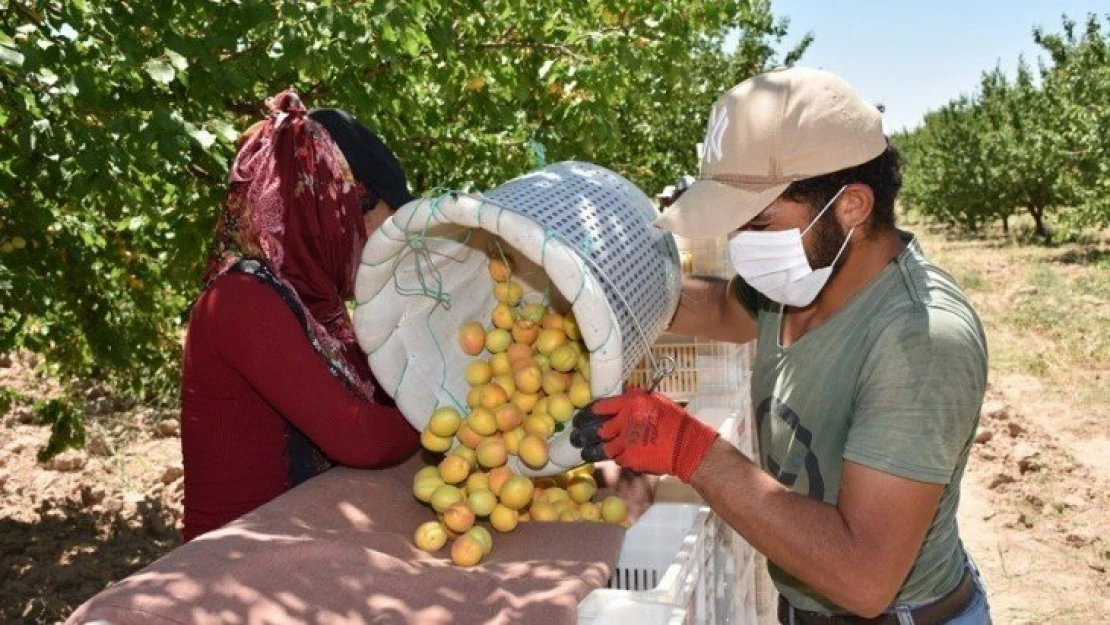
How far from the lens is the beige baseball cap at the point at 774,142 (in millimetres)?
1889

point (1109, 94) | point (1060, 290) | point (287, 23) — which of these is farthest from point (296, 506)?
point (1109, 94)

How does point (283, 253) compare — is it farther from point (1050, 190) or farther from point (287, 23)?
point (1050, 190)

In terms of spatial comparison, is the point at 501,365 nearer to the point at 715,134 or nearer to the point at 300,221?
the point at 300,221

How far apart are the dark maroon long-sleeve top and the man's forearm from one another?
76 centimetres

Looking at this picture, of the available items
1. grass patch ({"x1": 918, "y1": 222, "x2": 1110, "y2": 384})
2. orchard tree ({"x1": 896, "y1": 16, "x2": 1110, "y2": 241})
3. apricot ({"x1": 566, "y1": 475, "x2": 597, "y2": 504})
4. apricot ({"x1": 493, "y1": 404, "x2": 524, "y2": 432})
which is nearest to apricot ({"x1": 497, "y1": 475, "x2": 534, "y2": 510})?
apricot ({"x1": 493, "y1": 404, "x2": 524, "y2": 432})

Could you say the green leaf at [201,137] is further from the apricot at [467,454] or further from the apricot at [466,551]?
the apricot at [466,551]

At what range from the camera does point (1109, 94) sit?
1839cm

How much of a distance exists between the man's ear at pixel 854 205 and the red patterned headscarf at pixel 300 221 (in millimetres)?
1068

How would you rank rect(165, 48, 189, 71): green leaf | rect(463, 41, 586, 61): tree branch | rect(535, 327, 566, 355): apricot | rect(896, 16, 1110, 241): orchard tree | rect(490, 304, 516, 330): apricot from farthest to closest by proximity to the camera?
rect(896, 16, 1110, 241): orchard tree → rect(463, 41, 586, 61): tree branch → rect(165, 48, 189, 71): green leaf → rect(490, 304, 516, 330): apricot → rect(535, 327, 566, 355): apricot

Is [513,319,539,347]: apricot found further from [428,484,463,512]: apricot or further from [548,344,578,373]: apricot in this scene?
[428,484,463,512]: apricot

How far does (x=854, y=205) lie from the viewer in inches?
77.2

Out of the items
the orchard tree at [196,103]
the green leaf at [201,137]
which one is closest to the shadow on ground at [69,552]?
the orchard tree at [196,103]

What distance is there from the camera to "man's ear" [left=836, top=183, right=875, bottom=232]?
195cm

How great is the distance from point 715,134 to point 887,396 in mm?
593
